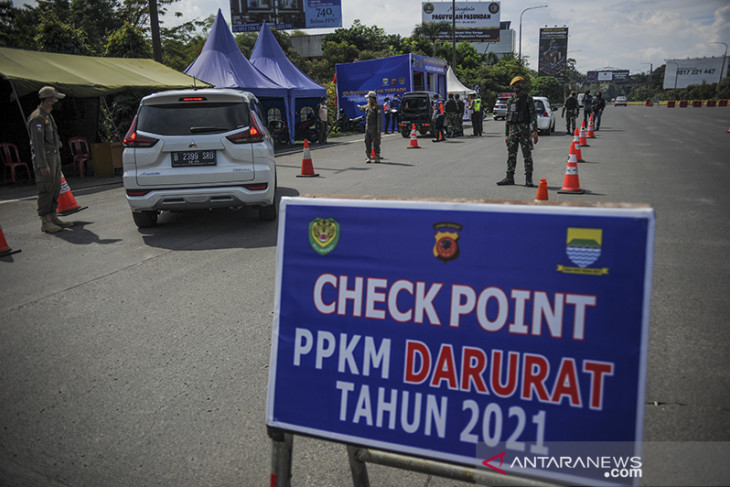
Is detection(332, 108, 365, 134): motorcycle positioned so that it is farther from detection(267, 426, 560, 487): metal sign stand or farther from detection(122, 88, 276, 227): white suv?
detection(267, 426, 560, 487): metal sign stand

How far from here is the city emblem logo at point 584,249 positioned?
183 cm

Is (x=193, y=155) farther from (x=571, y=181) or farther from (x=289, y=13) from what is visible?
(x=289, y=13)

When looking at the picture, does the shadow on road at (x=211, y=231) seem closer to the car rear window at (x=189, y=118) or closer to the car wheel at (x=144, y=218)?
the car wheel at (x=144, y=218)

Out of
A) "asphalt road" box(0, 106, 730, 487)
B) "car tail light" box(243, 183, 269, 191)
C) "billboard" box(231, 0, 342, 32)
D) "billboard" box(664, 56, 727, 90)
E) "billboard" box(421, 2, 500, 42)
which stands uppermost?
"billboard" box(421, 2, 500, 42)

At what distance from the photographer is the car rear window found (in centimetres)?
735

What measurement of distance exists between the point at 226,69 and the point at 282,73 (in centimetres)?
325

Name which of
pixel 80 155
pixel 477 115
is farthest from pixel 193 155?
pixel 477 115

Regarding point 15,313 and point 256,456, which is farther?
point 15,313

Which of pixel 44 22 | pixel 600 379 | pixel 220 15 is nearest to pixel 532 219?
pixel 600 379

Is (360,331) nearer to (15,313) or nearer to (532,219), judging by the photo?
(532,219)

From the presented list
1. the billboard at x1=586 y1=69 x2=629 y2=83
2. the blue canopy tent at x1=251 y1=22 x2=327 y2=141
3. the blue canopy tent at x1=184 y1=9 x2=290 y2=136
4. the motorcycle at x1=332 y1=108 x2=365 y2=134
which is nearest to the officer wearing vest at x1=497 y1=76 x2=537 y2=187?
the blue canopy tent at x1=184 y1=9 x2=290 y2=136

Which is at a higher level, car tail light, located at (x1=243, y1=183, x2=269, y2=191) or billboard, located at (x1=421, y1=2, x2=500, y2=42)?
billboard, located at (x1=421, y1=2, x2=500, y2=42)

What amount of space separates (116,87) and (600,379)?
15679mm

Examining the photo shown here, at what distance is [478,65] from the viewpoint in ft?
271
